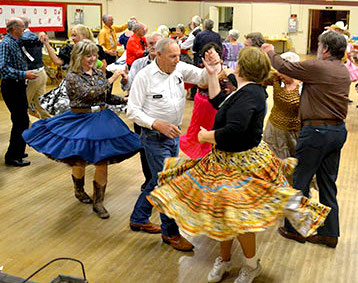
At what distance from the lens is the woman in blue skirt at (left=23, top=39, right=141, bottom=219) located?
12.0ft

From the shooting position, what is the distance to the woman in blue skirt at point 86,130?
3.67m

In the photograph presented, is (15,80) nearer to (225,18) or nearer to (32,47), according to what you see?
(32,47)

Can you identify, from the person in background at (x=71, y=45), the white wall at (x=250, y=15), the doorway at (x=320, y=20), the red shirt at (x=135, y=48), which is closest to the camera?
the person in background at (x=71, y=45)

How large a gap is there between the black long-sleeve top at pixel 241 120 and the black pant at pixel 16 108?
2.96m

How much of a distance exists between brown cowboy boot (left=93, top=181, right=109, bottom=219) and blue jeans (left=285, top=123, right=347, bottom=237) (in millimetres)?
1559

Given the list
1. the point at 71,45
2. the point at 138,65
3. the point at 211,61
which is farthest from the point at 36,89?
the point at 211,61

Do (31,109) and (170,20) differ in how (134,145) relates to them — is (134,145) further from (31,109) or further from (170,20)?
(170,20)

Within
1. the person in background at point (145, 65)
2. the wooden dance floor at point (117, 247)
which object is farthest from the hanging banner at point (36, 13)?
the person in background at point (145, 65)

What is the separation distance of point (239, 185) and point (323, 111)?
0.93 metres

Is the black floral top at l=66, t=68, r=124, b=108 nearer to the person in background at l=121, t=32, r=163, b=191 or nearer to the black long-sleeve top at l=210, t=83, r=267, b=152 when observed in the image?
the person in background at l=121, t=32, r=163, b=191

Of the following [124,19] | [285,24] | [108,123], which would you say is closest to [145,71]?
[108,123]

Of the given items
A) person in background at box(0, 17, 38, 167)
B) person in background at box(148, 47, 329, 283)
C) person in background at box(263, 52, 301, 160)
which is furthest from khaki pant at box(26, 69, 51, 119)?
person in background at box(148, 47, 329, 283)

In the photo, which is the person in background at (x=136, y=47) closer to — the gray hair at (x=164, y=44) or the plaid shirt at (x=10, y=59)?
the plaid shirt at (x=10, y=59)

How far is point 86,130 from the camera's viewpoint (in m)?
3.74
